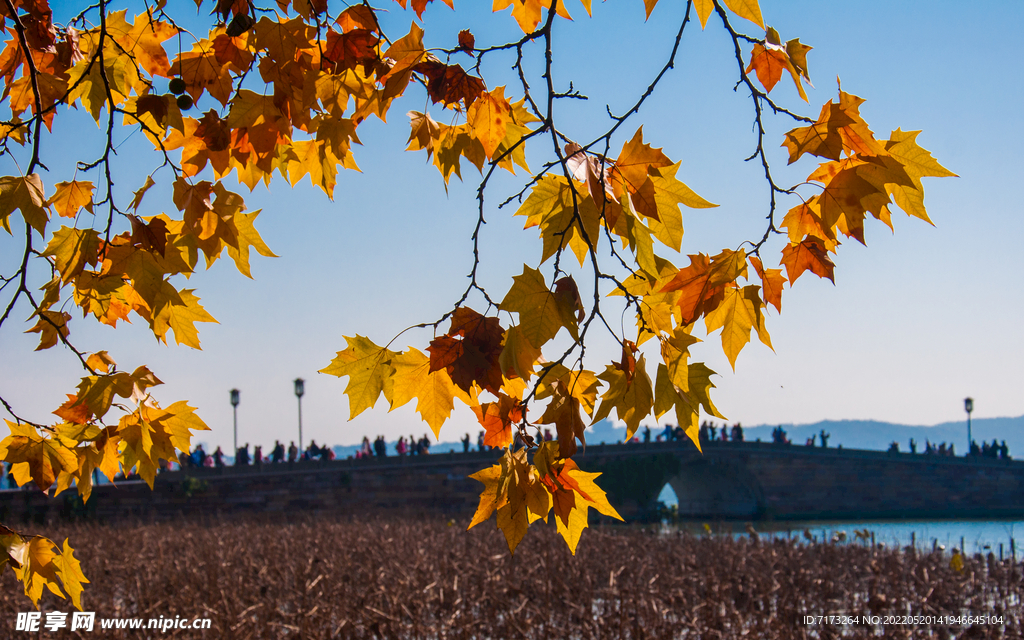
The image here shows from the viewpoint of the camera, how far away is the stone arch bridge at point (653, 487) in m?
25.8

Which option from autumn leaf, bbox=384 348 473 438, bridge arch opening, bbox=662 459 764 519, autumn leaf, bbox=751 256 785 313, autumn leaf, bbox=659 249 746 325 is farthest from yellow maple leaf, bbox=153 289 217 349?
bridge arch opening, bbox=662 459 764 519

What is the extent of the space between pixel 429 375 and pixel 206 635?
4.66 metres

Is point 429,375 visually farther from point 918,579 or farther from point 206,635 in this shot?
point 918,579

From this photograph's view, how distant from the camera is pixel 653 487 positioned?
34156 millimetres

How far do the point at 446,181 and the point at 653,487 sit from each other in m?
34.1

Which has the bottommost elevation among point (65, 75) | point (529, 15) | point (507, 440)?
point (507, 440)

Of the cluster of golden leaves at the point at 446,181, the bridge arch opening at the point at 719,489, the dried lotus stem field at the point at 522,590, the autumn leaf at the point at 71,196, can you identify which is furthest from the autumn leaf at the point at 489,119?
the bridge arch opening at the point at 719,489

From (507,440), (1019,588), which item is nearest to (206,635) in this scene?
(507,440)

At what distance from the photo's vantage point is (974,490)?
3862 cm

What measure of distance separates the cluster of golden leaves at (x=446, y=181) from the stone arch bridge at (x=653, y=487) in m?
24.7

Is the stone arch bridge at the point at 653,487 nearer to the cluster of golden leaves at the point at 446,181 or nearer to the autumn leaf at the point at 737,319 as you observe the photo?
the cluster of golden leaves at the point at 446,181

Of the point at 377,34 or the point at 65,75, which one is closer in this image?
the point at 377,34

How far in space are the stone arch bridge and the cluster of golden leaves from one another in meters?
24.7

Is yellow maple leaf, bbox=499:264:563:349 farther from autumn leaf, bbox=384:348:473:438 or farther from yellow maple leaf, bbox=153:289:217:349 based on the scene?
yellow maple leaf, bbox=153:289:217:349
